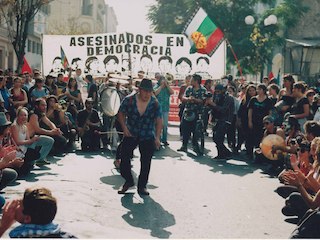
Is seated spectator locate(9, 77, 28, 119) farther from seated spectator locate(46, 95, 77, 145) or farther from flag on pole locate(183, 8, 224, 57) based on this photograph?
flag on pole locate(183, 8, 224, 57)

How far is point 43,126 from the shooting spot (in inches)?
432

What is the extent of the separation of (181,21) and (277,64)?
820 cm

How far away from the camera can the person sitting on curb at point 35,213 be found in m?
3.41

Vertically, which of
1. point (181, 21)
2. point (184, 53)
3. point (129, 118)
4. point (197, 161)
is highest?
point (181, 21)

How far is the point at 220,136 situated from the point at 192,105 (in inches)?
39.2

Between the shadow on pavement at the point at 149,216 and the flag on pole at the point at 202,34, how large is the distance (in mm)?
11415

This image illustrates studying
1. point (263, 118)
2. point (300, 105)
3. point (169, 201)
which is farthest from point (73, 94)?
point (169, 201)

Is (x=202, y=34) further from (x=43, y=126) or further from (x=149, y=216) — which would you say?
(x=149, y=216)

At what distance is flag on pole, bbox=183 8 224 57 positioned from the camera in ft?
61.2

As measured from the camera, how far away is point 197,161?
37.8ft

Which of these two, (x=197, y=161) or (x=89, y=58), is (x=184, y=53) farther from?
(x=197, y=161)

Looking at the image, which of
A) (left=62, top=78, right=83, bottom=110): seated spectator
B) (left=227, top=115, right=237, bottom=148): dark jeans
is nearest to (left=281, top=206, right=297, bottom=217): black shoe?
(left=227, top=115, right=237, bottom=148): dark jeans

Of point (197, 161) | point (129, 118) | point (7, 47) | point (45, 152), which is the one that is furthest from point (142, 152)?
point (7, 47)

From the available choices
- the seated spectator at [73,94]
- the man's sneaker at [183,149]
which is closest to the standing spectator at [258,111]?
the man's sneaker at [183,149]
